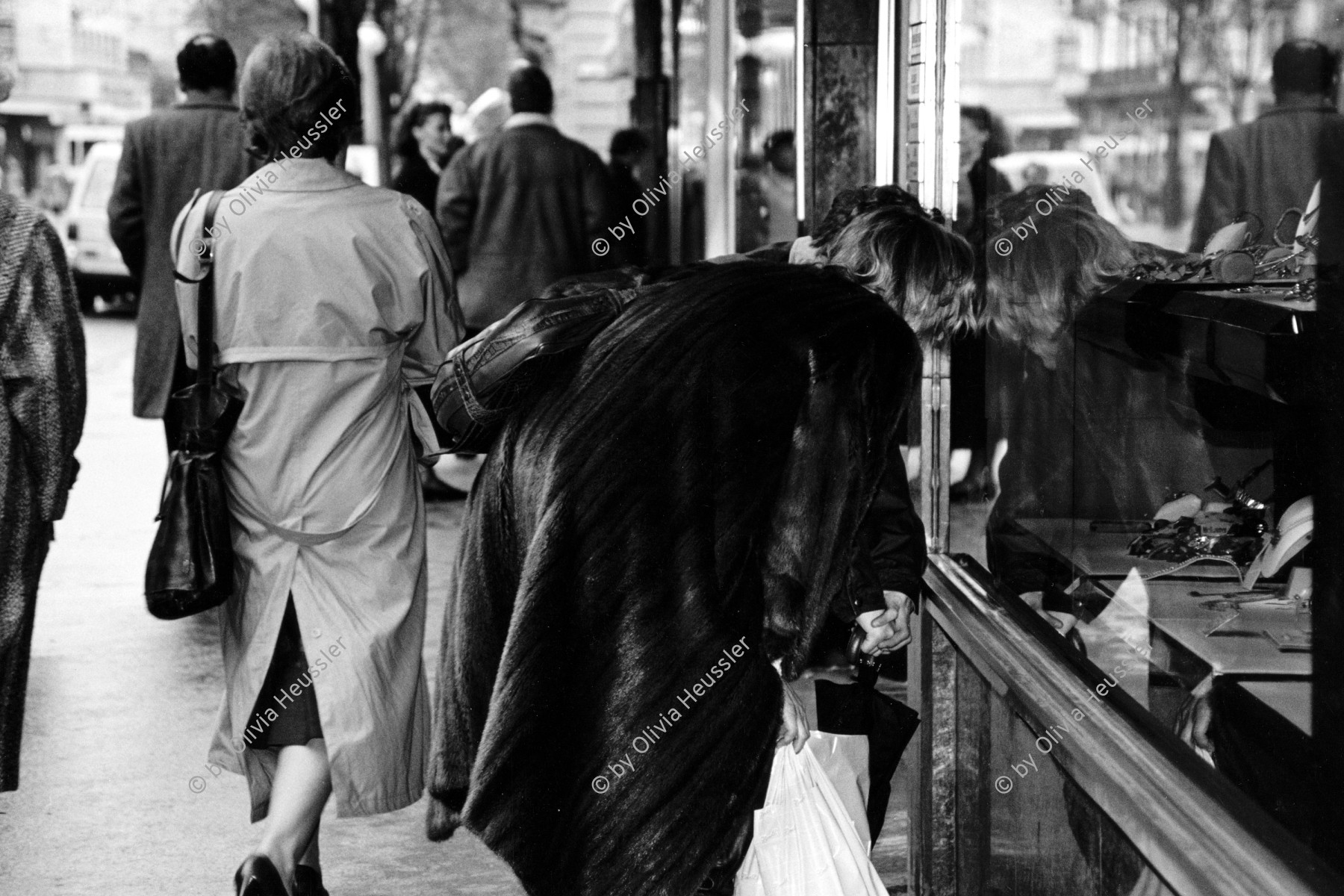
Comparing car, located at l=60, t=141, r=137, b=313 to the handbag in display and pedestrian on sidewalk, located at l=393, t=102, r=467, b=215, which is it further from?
the handbag in display

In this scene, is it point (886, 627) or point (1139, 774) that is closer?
point (1139, 774)

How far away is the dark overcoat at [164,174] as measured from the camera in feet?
23.0

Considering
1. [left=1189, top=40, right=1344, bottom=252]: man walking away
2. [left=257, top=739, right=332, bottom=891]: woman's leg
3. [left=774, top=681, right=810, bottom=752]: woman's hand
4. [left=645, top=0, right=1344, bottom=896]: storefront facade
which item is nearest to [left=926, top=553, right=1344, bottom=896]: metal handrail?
[left=645, top=0, right=1344, bottom=896]: storefront facade

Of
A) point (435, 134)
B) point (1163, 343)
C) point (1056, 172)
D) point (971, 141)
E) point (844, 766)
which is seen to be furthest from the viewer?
point (435, 134)

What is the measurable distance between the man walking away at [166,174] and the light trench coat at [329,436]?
311 cm

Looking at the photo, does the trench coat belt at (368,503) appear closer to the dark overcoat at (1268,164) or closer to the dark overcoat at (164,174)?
the dark overcoat at (1268,164)

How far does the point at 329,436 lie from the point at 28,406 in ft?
2.12

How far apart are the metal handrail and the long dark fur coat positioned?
371 millimetres

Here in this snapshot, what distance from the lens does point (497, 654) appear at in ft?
10.5

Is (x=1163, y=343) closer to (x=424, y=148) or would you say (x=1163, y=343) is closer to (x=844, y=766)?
(x=844, y=766)

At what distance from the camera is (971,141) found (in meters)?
3.70

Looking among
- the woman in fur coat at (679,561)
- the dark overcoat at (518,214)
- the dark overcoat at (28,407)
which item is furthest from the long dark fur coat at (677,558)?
the dark overcoat at (518,214)

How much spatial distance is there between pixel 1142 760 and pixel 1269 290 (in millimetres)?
617

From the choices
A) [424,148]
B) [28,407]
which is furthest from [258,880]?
[424,148]
